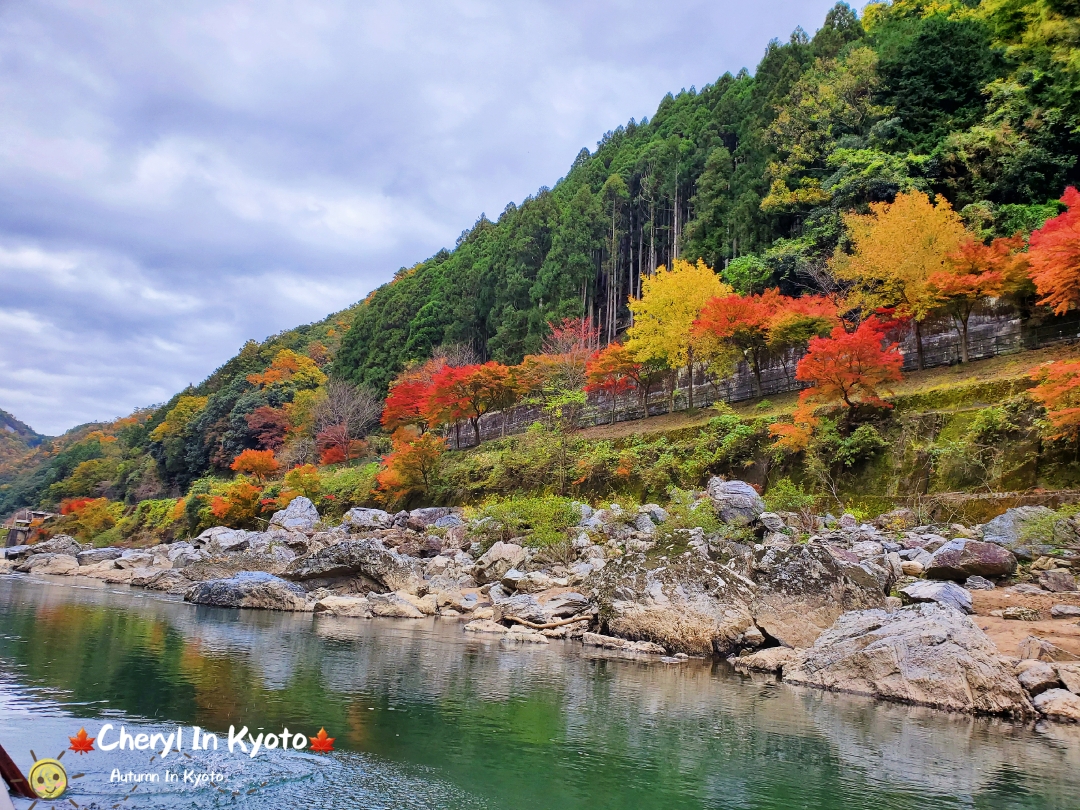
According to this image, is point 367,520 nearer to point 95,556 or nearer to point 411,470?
point 411,470

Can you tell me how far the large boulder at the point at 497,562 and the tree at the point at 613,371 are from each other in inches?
687

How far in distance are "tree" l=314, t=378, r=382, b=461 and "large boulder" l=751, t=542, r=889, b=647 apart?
43068 mm

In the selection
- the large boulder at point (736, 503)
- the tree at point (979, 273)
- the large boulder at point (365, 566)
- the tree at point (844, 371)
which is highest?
the tree at point (979, 273)

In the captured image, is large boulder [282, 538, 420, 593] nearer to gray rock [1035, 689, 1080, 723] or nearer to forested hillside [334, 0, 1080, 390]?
gray rock [1035, 689, 1080, 723]

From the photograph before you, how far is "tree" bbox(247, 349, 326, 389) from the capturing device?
65625mm

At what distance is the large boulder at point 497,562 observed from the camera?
60.3 ft

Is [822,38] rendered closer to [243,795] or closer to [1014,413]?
[1014,413]

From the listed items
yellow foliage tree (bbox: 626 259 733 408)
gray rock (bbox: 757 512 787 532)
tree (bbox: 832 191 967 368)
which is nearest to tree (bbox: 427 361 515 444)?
yellow foliage tree (bbox: 626 259 733 408)

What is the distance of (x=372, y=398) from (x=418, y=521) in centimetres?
2799

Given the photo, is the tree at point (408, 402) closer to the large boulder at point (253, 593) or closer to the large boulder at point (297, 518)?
the large boulder at point (297, 518)

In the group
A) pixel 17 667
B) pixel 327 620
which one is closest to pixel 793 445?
pixel 327 620

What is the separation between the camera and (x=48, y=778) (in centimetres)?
460

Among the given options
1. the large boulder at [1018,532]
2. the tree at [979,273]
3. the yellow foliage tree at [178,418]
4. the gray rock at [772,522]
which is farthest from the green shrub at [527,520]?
the yellow foliage tree at [178,418]

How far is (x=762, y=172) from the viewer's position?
4122cm
